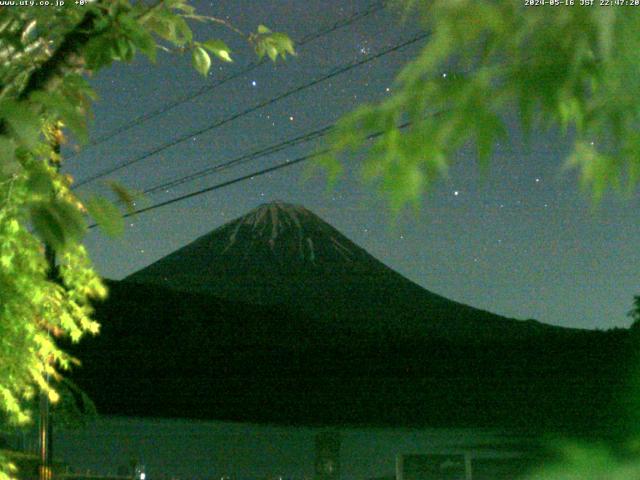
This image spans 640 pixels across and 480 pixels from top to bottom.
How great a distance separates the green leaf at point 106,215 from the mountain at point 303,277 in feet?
178

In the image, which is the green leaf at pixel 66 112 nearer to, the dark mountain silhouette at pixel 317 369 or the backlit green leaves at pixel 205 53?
the backlit green leaves at pixel 205 53

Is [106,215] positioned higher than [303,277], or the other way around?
[303,277]

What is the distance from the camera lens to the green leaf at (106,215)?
6.68 ft

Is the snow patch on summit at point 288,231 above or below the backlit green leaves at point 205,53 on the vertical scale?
above

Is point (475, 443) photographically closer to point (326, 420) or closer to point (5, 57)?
point (326, 420)

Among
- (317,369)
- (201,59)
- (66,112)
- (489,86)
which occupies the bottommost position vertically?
(489,86)

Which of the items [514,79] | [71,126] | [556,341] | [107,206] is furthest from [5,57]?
[556,341]

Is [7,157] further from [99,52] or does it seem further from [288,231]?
[288,231]

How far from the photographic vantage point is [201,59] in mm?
3195

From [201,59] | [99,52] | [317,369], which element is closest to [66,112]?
[99,52]

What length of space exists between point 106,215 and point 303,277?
67.1 meters

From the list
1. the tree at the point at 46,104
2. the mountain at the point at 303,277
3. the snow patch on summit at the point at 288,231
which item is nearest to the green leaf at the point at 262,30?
the tree at the point at 46,104

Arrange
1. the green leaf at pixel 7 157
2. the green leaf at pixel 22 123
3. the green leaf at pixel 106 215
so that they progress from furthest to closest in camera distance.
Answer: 1. the green leaf at pixel 7 157
2. the green leaf at pixel 106 215
3. the green leaf at pixel 22 123

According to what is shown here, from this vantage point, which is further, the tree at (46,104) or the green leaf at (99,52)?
the green leaf at (99,52)
